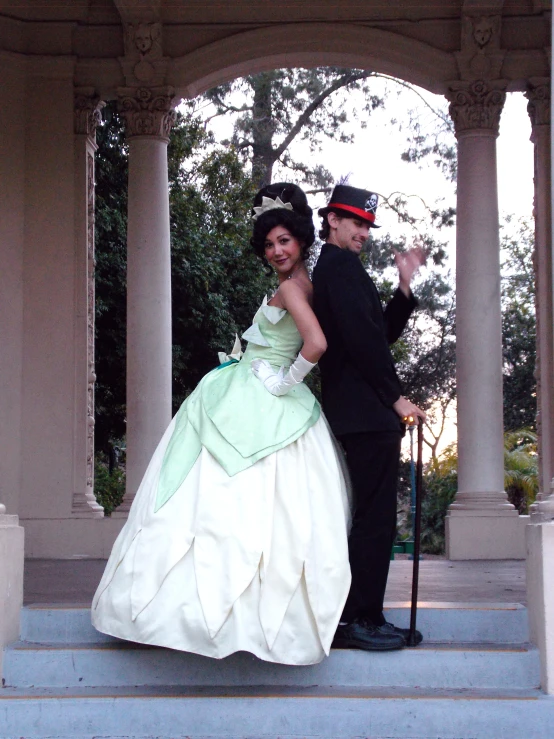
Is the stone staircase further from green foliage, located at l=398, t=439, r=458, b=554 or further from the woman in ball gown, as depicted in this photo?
green foliage, located at l=398, t=439, r=458, b=554

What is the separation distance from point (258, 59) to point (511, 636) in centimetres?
958

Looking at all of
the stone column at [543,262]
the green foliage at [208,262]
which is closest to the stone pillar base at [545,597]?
the stone column at [543,262]

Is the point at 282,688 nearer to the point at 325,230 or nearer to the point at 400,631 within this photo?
the point at 400,631


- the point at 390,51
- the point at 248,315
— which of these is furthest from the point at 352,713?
the point at 248,315

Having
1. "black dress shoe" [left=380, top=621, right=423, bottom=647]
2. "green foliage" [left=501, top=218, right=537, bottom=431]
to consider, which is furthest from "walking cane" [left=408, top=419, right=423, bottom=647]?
"green foliage" [left=501, top=218, right=537, bottom=431]

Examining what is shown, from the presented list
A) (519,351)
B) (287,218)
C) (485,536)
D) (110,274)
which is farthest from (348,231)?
(519,351)

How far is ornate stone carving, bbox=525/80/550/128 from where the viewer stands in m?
13.0

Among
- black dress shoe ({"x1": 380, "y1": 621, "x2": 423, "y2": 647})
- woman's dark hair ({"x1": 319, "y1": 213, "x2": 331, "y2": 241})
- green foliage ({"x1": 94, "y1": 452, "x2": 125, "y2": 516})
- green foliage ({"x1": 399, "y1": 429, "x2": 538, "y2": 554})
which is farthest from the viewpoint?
green foliage ({"x1": 399, "y1": 429, "x2": 538, "y2": 554})

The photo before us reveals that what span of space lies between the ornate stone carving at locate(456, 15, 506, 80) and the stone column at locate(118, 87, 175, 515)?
3.80 meters

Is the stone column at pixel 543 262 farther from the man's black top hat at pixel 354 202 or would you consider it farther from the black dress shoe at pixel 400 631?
the man's black top hat at pixel 354 202

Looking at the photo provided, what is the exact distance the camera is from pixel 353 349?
5820mm

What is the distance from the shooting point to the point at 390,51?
1364 centimetres

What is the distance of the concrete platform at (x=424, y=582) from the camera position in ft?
Answer: 25.7

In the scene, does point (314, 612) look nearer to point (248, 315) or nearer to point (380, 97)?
point (248, 315)
